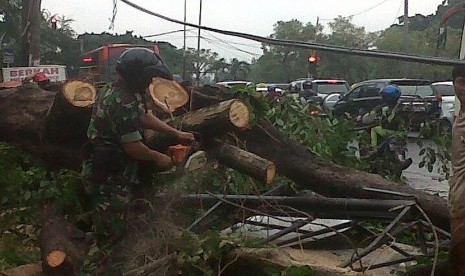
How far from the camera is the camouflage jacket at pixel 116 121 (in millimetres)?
4070

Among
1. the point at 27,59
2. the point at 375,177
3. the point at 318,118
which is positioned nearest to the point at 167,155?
the point at 375,177

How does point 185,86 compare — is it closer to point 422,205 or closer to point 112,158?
point 112,158

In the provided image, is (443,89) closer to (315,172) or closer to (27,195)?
(315,172)

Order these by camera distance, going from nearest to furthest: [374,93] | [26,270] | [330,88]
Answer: [26,270] → [374,93] → [330,88]

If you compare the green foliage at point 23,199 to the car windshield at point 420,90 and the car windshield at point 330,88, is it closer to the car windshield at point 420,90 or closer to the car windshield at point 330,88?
the car windshield at point 420,90

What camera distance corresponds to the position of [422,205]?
443cm

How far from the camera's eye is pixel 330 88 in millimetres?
23078

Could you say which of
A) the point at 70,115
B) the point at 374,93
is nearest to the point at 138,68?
the point at 70,115

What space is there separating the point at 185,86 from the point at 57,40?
25.7m

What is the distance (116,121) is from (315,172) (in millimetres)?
1372

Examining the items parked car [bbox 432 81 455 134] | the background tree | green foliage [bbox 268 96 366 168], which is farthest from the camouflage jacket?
the background tree

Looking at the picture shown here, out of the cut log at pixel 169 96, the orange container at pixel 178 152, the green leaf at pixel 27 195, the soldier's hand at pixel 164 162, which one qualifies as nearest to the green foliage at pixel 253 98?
the cut log at pixel 169 96

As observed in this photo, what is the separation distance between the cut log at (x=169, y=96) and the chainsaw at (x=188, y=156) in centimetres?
40

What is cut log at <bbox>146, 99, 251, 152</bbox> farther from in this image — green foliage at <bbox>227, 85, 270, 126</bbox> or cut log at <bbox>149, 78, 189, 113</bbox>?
green foliage at <bbox>227, 85, 270, 126</bbox>
